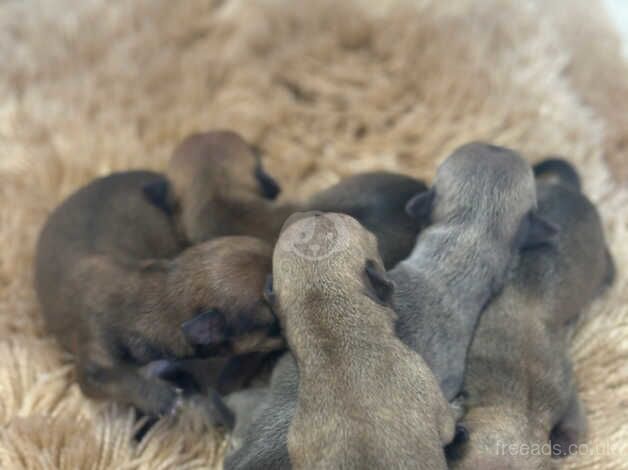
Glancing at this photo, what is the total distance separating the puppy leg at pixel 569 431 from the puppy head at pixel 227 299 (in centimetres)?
78

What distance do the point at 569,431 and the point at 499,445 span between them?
0.32 meters

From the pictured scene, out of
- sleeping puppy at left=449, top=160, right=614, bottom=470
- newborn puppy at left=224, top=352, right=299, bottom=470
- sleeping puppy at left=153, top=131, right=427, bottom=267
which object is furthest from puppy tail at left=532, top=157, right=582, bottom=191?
newborn puppy at left=224, top=352, right=299, bottom=470

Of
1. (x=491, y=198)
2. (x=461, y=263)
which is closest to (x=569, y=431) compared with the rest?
(x=461, y=263)

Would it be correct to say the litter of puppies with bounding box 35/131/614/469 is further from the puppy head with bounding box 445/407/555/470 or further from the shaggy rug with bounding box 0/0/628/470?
the shaggy rug with bounding box 0/0/628/470

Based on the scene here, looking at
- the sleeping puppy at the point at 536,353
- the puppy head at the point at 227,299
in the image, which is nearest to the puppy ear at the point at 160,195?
the puppy head at the point at 227,299

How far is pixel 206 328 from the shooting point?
1.70 metres

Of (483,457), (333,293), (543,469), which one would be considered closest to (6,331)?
(333,293)

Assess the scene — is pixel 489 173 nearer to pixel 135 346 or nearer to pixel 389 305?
pixel 389 305

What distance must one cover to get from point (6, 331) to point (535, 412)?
153 centimetres

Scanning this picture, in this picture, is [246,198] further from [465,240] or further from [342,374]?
[342,374]

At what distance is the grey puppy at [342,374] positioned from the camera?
144cm

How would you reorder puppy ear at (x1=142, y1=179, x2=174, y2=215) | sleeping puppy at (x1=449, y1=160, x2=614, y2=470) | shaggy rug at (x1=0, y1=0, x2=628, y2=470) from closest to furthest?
sleeping puppy at (x1=449, y1=160, x2=614, y2=470), puppy ear at (x1=142, y1=179, x2=174, y2=215), shaggy rug at (x1=0, y1=0, x2=628, y2=470)

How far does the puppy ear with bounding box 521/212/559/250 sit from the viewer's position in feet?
6.46

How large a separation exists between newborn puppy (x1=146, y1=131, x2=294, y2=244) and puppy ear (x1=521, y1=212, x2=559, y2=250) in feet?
2.36
